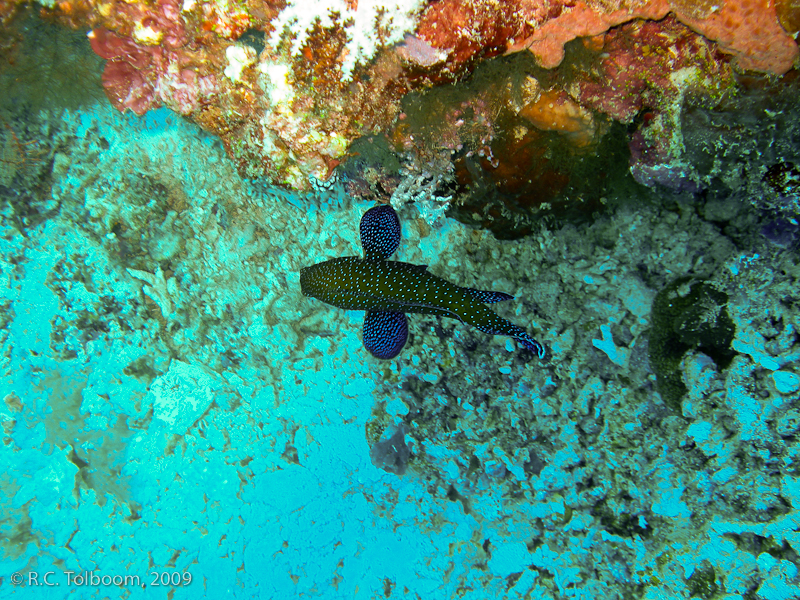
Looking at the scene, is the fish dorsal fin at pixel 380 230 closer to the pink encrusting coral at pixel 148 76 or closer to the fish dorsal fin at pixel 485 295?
the fish dorsal fin at pixel 485 295

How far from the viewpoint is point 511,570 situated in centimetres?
448

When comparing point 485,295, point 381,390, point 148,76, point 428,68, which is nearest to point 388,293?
point 485,295

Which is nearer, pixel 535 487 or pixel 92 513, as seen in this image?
pixel 535 487

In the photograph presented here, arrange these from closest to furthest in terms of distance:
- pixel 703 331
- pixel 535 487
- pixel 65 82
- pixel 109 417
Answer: pixel 703 331, pixel 65 82, pixel 535 487, pixel 109 417

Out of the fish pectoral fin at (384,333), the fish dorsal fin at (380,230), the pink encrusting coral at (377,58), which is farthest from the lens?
the fish pectoral fin at (384,333)

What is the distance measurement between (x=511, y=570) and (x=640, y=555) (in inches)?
56.6

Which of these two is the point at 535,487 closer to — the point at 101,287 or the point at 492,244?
the point at 492,244

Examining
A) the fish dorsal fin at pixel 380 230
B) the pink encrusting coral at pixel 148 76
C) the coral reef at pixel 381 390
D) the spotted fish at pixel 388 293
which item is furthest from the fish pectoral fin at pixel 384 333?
the pink encrusting coral at pixel 148 76

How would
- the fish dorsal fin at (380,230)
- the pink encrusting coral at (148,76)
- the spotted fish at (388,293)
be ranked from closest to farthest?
the spotted fish at (388,293) < the pink encrusting coral at (148,76) < the fish dorsal fin at (380,230)

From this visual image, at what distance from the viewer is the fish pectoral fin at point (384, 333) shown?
12.2ft

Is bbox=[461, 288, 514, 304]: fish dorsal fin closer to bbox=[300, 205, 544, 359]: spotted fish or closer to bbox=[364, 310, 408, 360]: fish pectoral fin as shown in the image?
bbox=[300, 205, 544, 359]: spotted fish

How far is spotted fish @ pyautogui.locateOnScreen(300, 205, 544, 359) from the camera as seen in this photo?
10.6 ft

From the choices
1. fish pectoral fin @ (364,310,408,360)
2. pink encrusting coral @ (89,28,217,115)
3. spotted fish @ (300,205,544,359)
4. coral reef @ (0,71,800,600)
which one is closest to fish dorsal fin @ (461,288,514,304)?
spotted fish @ (300,205,544,359)

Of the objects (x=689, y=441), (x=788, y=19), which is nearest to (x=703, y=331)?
(x=689, y=441)
